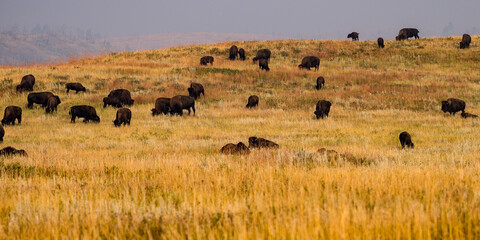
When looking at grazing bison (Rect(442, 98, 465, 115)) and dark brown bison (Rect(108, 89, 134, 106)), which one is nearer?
grazing bison (Rect(442, 98, 465, 115))

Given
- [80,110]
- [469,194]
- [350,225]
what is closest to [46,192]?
[350,225]

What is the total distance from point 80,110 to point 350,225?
75.1ft

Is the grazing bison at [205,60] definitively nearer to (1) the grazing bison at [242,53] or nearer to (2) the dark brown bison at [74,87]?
(1) the grazing bison at [242,53]

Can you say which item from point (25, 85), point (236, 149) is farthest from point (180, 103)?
point (25, 85)

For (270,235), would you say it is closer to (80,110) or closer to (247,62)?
(80,110)

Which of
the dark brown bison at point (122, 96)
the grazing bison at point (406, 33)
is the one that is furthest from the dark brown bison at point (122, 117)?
the grazing bison at point (406, 33)

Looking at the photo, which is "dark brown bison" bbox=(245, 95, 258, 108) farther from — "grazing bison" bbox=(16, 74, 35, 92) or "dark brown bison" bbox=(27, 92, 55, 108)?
"grazing bison" bbox=(16, 74, 35, 92)

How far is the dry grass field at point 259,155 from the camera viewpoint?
14.3 ft

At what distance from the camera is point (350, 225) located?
161 inches

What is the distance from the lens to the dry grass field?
4.36 metres

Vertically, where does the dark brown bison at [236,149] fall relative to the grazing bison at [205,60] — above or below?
below

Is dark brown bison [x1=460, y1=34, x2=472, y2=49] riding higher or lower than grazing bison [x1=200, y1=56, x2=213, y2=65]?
higher

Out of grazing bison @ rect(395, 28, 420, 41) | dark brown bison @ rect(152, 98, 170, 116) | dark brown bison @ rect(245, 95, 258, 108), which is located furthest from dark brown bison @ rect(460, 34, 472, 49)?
dark brown bison @ rect(152, 98, 170, 116)

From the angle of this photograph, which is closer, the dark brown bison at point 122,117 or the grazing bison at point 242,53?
the dark brown bison at point 122,117
